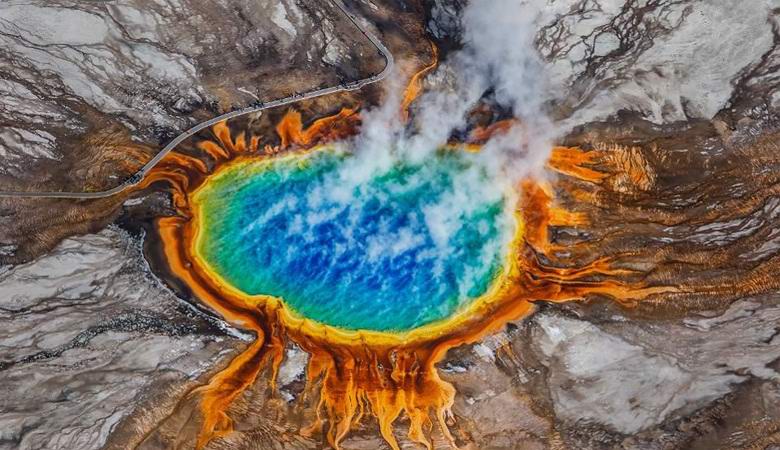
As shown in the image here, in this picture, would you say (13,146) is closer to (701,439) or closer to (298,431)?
(298,431)

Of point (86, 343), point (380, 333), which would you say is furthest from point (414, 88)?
point (86, 343)

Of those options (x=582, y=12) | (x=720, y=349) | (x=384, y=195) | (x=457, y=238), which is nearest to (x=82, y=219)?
(x=384, y=195)

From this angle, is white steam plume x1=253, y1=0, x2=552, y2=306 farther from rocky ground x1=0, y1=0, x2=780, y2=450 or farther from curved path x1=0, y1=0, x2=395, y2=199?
curved path x1=0, y1=0, x2=395, y2=199

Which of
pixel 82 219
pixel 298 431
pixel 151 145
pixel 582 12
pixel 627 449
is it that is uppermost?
pixel 582 12

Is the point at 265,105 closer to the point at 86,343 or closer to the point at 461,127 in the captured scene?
the point at 461,127

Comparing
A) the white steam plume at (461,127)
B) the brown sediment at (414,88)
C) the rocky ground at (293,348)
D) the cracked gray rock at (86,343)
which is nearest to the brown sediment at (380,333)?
the rocky ground at (293,348)

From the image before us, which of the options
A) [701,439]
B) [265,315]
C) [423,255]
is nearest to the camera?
[701,439]

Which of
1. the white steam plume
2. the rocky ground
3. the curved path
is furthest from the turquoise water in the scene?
the rocky ground
